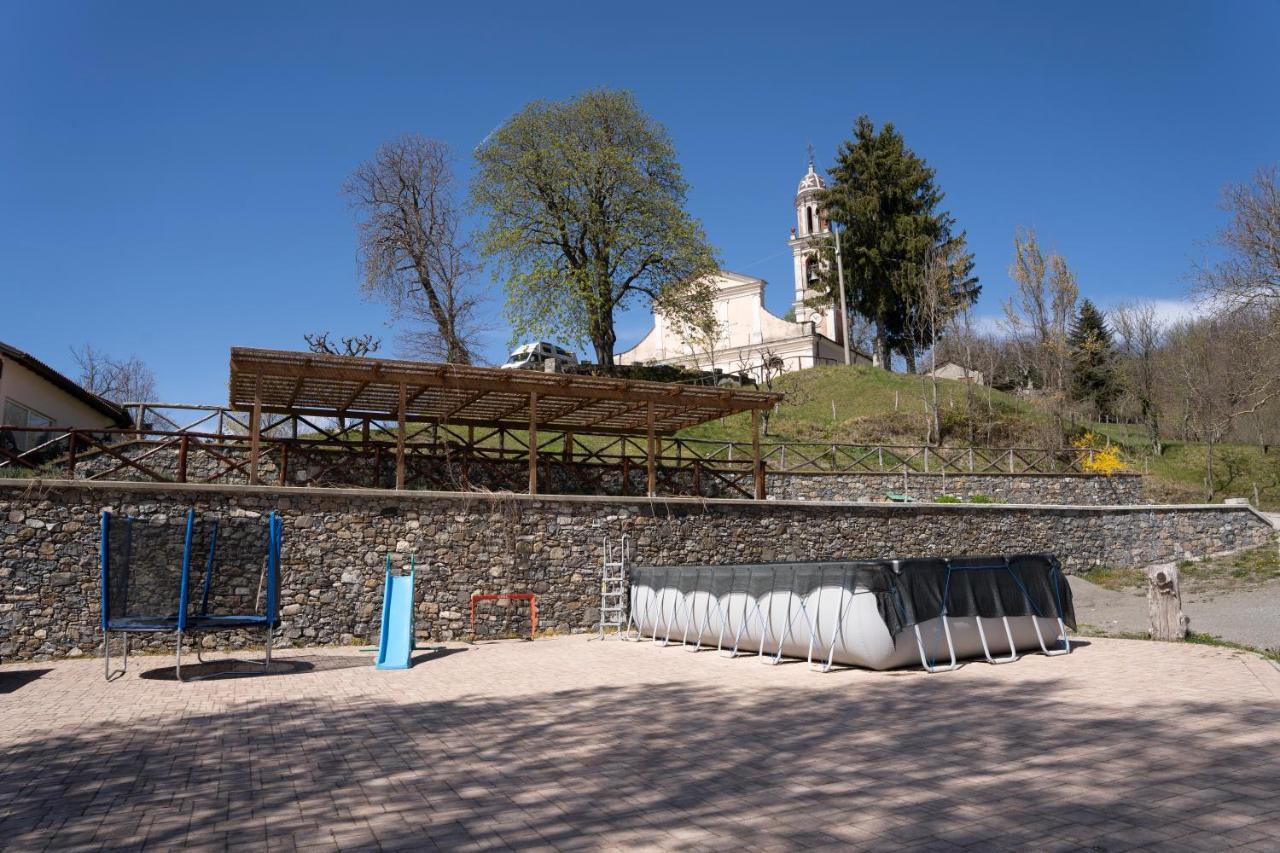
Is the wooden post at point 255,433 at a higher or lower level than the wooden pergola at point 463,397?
lower

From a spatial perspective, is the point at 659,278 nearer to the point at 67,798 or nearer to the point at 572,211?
the point at 572,211

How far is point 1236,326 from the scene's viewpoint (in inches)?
1159

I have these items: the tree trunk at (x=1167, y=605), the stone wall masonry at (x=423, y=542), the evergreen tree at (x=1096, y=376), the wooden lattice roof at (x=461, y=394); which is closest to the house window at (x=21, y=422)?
the wooden lattice roof at (x=461, y=394)

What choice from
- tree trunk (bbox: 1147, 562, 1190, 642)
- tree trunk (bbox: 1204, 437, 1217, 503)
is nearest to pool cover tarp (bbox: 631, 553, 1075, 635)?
tree trunk (bbox: 1147, 562, 1190, 642)

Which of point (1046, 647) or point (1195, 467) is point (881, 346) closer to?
point (1195, 467)

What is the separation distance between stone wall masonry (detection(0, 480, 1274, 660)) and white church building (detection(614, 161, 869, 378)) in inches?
973

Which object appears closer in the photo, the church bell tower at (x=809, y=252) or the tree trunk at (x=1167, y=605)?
the tree trunk at (x=1167, y=605)

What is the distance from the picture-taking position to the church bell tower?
4725 centimetres

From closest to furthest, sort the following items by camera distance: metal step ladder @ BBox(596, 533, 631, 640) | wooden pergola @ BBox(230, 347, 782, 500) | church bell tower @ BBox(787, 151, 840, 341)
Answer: wooden pergola @ BBox(230, 347, 782, 500) → metal step ladder @ BBox(596, 533, 631, 640) → church bell tower @ BBox(787, 151, 840, 341)

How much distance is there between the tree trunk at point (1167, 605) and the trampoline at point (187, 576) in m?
11.7

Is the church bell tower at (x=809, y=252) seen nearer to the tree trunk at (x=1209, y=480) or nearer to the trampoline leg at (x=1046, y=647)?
the tree trunk at (x=1209, y=480)

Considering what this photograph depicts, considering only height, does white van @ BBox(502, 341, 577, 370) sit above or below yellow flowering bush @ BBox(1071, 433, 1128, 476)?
above

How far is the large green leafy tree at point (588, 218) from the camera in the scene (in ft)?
104

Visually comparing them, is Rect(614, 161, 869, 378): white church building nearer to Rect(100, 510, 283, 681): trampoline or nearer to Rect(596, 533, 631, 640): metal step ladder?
Rect(596, 533, 631, 640): metal step ladder
